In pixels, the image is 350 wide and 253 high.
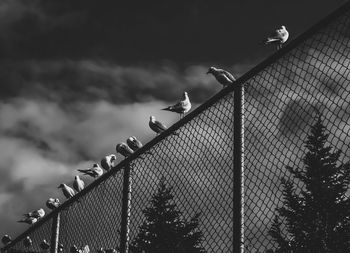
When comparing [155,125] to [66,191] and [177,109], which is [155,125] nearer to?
[177,109]

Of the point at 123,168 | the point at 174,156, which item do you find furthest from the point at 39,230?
the point at 174,156

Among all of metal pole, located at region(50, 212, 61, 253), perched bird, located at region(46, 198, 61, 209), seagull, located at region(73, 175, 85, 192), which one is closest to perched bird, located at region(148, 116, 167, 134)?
metal pole, located at region(50, 212, 61, 253)

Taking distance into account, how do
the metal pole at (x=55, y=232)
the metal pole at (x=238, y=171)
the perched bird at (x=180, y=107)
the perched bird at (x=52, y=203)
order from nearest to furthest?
the metal pole at (x=238, y=171), the metal pole at (x=55, y=232), the perched bird at (x=180, y=107), the perched bird at (x=52, y=203)

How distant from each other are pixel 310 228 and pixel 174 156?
12.1 meters

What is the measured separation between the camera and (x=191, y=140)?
3.75m

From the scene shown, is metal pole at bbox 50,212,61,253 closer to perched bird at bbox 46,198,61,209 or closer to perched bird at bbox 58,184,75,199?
perched bird at bbox 58,184,75,199

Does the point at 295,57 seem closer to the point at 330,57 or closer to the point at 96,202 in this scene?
the point at 330,57

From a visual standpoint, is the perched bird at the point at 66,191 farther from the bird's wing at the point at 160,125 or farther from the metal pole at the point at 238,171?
the metal pole at the point at 238,171

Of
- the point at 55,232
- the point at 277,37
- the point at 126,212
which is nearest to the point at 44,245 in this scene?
the point at 55,232

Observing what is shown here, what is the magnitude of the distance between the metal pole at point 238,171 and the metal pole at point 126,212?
134 cm

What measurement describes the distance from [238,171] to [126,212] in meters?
1.37

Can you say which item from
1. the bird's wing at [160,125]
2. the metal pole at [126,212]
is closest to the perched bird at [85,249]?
the metal pole at [126,212]

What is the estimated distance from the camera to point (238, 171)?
10.2ft

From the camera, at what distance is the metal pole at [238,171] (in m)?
3.01
